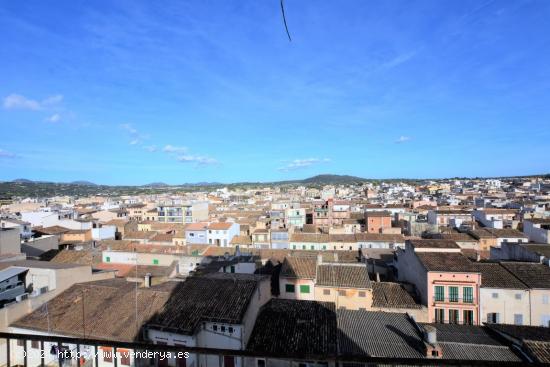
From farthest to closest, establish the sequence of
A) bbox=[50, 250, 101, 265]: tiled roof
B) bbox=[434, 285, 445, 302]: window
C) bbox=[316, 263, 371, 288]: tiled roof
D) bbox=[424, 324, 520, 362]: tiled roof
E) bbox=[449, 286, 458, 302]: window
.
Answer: bbox=[50, 250, 101, 265]: tiled roof < bbox=[316, 263, 371, 288]: tiled roof < bbox=[434, 285, 445, 302]: window < bbox=[449, 286, 458, 302]: window < bbox=[424, 324, 520, 362]: tiled roof

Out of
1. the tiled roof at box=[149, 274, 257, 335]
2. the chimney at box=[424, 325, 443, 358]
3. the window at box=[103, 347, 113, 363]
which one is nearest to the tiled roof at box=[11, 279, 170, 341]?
the window at box=[103, 347, 113, 363]

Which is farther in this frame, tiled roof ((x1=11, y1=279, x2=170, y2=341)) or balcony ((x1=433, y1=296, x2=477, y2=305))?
balcony ((x1=433, y1=296, x2=477, y2=305))

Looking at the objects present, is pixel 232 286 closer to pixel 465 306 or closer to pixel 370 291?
pixel 370 291

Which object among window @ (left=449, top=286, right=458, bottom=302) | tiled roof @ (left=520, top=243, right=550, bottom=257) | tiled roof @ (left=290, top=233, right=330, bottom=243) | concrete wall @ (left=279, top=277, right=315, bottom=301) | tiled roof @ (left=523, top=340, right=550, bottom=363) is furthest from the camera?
tiled roof @ (left=290, top=233, right=330, bottom=243)

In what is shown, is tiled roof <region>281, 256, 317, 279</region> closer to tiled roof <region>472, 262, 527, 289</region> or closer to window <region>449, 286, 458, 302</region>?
window <region>449, 286, 458, 302</region>

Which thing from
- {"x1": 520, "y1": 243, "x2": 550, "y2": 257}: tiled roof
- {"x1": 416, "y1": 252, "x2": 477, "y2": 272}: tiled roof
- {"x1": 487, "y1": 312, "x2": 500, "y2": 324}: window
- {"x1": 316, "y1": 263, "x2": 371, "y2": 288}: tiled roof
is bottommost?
{"x1": 487, "y1": 312, "x2": 500, "y2": 324}: window

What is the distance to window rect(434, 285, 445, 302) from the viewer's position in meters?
22.9

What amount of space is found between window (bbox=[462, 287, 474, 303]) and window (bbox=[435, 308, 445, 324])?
160 centimetres

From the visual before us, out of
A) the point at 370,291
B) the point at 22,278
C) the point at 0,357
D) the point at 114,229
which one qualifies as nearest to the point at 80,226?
the point at 114,229

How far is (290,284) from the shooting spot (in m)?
25.2

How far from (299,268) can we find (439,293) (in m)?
9.78

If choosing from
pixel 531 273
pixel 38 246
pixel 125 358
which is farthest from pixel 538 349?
pixel 38 246

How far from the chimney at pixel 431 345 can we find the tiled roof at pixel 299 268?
31.4 feet

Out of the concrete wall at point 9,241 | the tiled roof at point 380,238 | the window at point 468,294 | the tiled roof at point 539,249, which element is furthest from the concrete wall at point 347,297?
the concrete wall at point 9,241
